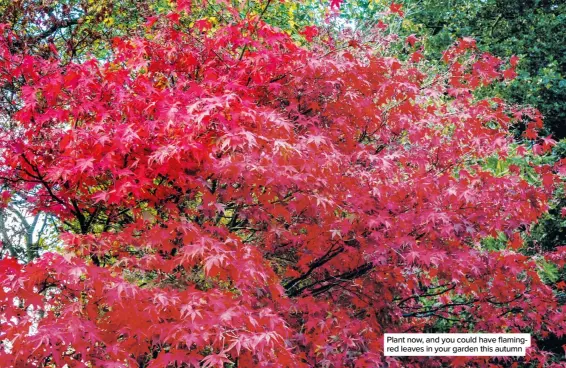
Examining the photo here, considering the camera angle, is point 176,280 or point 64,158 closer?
point 64,158

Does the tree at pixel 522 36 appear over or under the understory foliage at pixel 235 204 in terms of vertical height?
over

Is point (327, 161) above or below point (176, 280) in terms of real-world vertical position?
above

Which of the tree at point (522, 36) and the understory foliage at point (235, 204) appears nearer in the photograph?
the understory foliage at point (235, 204)

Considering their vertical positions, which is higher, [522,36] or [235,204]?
[522,36]

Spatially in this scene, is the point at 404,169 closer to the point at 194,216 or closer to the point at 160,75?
the point at 194,216

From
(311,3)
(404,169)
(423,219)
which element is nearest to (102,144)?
(423,219)

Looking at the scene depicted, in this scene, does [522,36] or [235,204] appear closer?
[235,204]

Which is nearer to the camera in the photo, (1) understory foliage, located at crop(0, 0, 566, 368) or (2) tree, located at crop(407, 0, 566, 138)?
(1) understory foliage, located at crop(0, 0, 566, 368)

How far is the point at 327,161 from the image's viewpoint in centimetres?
408

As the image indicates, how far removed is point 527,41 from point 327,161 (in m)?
9.78

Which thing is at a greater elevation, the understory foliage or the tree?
the tree

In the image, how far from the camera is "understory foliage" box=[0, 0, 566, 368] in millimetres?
3213

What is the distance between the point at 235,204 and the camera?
475 cm

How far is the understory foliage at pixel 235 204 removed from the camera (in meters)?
3.21
